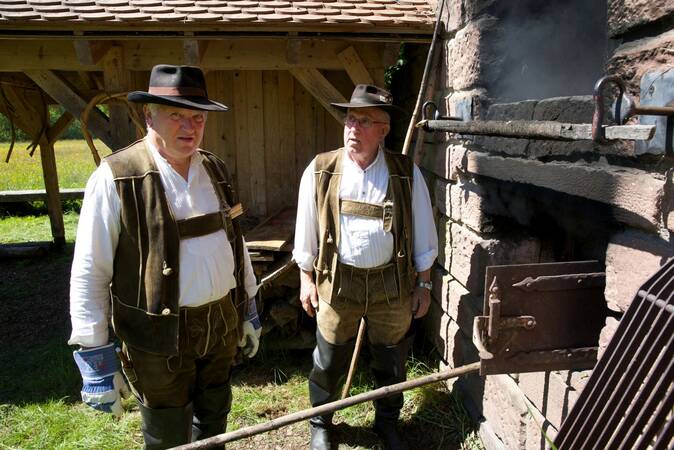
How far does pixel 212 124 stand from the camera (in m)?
5.19

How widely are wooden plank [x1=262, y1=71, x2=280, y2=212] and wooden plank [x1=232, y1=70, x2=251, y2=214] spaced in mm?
188

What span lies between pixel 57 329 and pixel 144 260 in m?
3.72

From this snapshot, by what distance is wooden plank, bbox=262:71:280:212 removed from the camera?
522 cm

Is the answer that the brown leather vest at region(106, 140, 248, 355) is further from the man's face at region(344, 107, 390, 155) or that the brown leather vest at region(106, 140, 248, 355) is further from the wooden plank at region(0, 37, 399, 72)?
the wooden plank at region(0, 37, 399, 72)

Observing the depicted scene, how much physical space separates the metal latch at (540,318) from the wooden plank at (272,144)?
367 centimetres

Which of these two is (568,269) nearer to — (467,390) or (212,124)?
(467,390)

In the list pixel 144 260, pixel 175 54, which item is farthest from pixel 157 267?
pixel 175 54

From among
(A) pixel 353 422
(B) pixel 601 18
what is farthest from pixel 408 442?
(B) pixel 601 18

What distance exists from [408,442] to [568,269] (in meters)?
1.98

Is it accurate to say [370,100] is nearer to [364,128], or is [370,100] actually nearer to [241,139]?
[364,128]

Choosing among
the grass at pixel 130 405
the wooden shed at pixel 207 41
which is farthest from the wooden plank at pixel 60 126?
the grass at pixel 130 405

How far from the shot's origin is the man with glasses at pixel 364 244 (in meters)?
3.08

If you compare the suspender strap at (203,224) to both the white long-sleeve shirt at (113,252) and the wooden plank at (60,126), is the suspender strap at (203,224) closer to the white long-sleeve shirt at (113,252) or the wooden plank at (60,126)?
the white long-sleeve shirt at (113,252)

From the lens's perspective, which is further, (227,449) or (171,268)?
(227,449)
